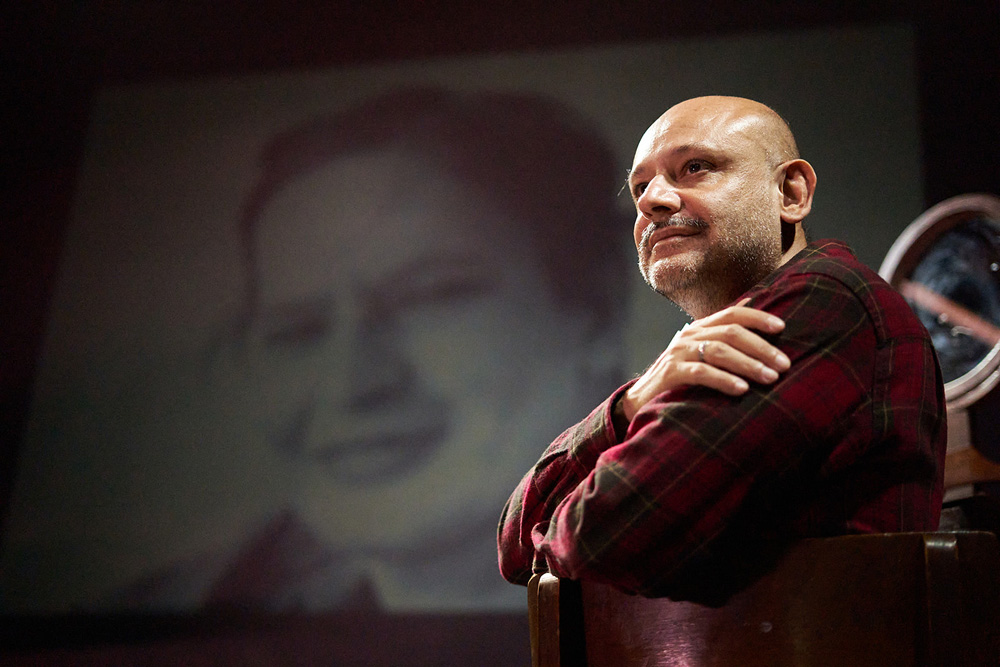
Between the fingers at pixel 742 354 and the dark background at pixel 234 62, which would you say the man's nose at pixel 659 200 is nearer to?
the fingers at pixel 742 354

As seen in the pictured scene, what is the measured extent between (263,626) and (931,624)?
2.65m

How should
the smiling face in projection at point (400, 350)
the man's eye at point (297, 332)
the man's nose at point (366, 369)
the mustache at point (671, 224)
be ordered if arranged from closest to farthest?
the mustache at point (671, 224) < the smiling face in projection at point (400, 350) < the man's nose at point (366, 369) < the man's eye at point (297, 332)

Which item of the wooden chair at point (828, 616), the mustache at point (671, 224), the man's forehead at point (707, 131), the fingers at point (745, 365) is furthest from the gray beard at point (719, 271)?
the wooden chair at point (828, 616)

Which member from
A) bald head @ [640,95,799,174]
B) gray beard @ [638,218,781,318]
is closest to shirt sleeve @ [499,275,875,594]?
gray beard @ [638,218,781,318]

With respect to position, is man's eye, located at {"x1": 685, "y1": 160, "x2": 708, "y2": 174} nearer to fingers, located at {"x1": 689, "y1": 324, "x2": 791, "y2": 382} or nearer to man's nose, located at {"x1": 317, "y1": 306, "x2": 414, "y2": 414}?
fingers, located at {"x1": 689, "y1": 324, "x2": 791, "y2": 382}

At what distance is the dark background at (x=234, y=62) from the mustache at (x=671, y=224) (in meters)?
1.79

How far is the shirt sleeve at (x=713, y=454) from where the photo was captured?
83 centimetres

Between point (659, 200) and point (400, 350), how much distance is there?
6.82ft

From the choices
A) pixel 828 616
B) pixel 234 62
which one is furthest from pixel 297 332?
pixel 828 616

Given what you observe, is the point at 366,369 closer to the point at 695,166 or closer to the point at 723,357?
the point at 695,166

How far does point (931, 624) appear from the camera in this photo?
2.18 ft

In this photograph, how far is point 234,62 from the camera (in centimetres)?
364

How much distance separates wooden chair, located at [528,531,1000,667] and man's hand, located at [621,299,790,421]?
0.19 metres

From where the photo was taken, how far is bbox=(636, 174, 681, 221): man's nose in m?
1.19
